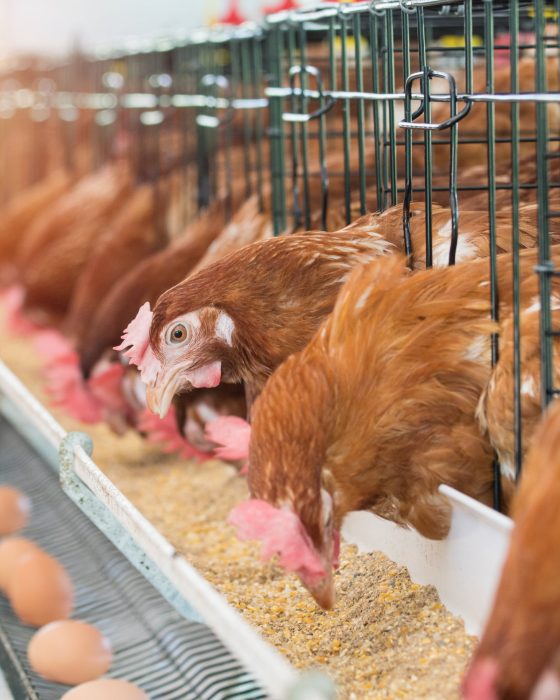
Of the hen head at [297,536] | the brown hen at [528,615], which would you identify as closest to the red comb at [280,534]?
the hen head at [297,536]

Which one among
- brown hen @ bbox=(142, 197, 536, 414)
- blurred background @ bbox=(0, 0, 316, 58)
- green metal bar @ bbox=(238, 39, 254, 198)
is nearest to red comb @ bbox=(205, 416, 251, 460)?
brown hen @ bbox=(142, 197, 536, 414)

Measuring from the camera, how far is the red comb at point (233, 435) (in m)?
1.28

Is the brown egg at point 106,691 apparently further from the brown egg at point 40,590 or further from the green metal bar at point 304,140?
the green metal bar at point 304,140

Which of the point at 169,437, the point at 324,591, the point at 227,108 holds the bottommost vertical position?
the point at 169,437

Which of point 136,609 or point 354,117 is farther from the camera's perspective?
point 354,117

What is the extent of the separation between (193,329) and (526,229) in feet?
1.57

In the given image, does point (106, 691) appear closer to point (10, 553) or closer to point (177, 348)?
point (177, 348)

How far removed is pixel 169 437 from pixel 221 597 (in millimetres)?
1226

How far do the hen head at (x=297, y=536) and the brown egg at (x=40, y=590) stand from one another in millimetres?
635

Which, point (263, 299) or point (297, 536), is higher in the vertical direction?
point (263, 299)

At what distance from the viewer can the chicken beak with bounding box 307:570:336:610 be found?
3.57 ft

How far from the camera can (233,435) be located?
4.43 feet

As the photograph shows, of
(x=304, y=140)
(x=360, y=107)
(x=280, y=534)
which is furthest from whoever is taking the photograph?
(x=304, y=140)

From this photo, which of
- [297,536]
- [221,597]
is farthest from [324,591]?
[221,597]
